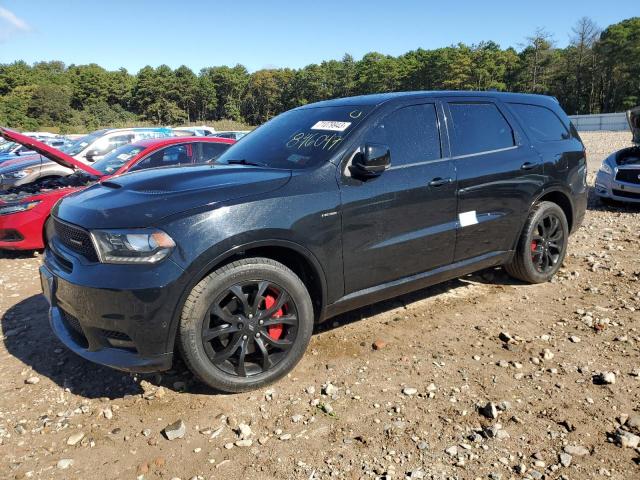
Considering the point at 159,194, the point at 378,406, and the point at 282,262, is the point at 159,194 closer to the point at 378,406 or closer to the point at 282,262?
the point at 282,262

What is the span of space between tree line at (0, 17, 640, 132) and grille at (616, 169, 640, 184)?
65.9 m

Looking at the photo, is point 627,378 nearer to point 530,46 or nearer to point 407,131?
point 407,131

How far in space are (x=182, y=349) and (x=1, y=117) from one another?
7634 cm

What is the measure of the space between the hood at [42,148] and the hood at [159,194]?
2.78 m

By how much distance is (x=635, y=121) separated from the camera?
858cm

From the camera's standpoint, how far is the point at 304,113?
158 inches

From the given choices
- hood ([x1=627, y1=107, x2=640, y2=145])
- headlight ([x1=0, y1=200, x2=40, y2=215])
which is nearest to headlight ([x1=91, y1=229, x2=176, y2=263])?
headlight ([x1=0, y1=200, x2=40, y2=215])

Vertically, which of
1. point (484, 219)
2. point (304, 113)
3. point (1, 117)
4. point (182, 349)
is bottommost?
point (182, 349)

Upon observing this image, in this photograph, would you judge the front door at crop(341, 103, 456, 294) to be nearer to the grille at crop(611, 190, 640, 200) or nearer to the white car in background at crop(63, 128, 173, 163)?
the grille at crop(611, 190, 640, 200)

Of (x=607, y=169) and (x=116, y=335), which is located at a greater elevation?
(x=607, y=169)

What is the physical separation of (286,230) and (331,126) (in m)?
1.03

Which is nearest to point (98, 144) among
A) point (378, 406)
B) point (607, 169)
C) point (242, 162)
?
point (242, 162)

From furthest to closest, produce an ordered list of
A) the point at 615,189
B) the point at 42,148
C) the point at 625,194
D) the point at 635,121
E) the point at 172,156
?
the point at 635,121 < the point at 615,189 < the point at 625,194 < the point at 172,156 < the point at 42,148

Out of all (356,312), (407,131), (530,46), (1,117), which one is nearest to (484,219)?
(407,131)
